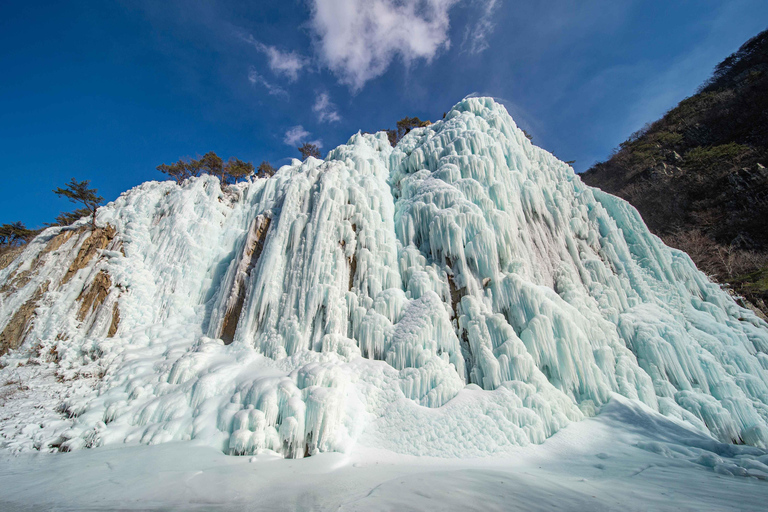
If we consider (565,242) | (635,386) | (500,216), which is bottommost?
(635,386)

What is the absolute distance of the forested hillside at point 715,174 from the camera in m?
14.6

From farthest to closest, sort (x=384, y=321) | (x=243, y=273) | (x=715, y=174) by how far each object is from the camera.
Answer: (x=715, y=174) < (x=243, y=273) < (x=384, y=321)

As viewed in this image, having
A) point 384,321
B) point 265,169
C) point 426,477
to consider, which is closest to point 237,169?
point 265,169

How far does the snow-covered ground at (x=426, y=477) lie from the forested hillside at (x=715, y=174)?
9486 millimetres

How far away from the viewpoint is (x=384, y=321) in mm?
8406

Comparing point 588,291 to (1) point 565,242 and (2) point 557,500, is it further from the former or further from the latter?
(2) point 557,500

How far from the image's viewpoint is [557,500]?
11.1ft

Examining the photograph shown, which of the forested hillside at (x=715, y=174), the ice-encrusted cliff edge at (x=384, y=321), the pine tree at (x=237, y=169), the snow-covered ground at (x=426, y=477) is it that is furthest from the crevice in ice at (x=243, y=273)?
the forested hillside at (x=715, y=174)

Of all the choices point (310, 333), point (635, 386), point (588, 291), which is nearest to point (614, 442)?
point (635, 386)

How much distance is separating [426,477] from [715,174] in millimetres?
27911

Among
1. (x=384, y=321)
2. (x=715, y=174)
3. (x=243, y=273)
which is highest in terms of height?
(x=715, y=174)

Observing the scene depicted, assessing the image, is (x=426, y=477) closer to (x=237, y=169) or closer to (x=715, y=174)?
(x=237, y=169)

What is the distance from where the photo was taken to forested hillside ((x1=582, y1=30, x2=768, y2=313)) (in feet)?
48.0

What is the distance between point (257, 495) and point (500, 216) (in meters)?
9.80
